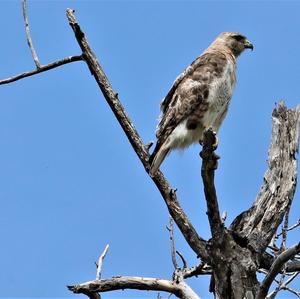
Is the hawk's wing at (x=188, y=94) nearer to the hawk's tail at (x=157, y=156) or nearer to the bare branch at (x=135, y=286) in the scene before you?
the hawk's tail at (x=157, y=156)

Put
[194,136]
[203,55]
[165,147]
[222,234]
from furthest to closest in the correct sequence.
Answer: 1. [203,55]
2. [194,136]
3. [165,147]
4. [222,234]

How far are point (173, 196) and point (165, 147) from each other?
1037 millimetres

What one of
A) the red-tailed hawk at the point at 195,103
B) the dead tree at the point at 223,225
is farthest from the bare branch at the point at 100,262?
the red-tailed hawk at the point at 195,103

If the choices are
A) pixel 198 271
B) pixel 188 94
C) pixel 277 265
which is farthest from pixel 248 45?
pixel 277 265

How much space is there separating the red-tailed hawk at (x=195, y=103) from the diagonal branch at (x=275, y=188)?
98cm

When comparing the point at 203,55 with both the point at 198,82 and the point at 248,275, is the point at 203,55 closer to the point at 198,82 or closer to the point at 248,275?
the point at 198,82

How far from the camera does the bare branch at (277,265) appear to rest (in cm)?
409

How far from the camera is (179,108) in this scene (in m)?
6.68

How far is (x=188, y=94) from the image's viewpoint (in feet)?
22.2

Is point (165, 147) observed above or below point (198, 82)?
below

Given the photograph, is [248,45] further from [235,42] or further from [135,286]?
[135,286]

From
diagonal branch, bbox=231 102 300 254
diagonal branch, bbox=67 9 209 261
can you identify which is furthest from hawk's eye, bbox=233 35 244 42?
diagonal branch, bbox=67 9 209 261

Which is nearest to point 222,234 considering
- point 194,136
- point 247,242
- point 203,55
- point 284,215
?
point 247,242

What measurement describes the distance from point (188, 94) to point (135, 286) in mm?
2256
